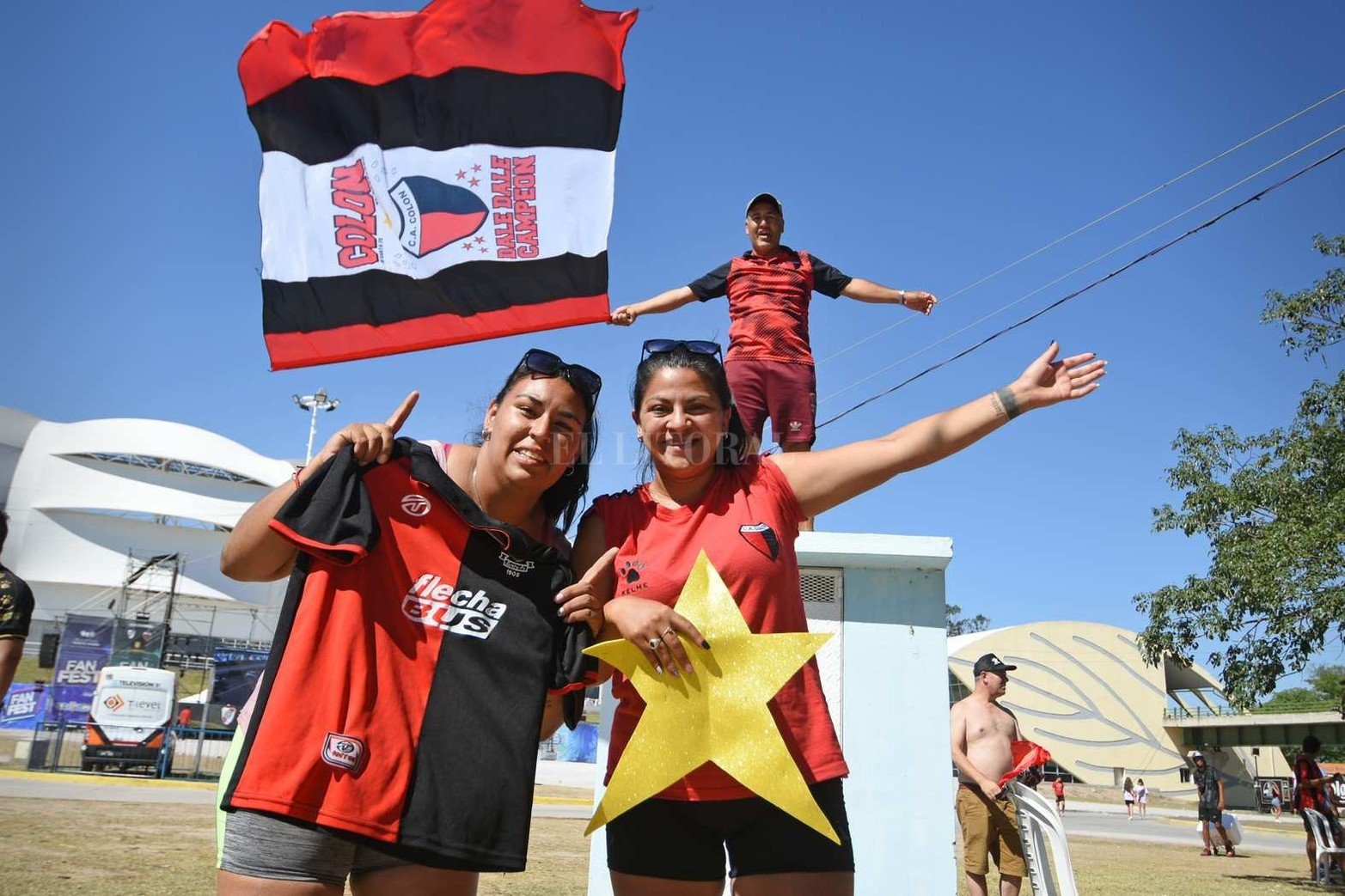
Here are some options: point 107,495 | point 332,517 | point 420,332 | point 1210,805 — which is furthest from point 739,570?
point 107,495

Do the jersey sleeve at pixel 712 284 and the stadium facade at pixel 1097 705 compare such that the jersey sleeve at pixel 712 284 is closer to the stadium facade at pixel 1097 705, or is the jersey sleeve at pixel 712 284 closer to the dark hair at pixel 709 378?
the dark hair at pixel 709 378

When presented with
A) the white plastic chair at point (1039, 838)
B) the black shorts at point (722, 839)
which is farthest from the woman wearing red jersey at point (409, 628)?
the white plastic chair at point (1039, 838)

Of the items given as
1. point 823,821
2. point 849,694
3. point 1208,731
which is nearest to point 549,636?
point 823,821

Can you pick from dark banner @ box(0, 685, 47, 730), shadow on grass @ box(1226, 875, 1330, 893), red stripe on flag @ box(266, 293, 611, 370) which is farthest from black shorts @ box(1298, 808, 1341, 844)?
dark banner @ box(0, 685, 47, 730)

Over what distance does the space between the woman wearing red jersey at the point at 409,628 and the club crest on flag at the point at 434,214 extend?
447 centimetres

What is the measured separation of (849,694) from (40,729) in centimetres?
2072

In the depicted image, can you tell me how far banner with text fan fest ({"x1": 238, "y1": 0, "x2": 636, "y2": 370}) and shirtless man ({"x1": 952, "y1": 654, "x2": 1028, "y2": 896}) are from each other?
502cm

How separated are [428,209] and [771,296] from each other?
2812 millimetres

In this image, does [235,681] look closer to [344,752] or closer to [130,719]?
[130,719]

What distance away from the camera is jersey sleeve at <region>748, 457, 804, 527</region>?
242 cm

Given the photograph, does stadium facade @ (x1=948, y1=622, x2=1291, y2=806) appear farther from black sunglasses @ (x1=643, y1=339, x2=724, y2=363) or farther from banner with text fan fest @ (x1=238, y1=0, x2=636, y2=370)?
black sunglasses @ (x1=643, y1=339, x2=724, y2=363)

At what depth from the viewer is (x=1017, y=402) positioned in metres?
2.38

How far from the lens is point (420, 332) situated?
6387 millimetres

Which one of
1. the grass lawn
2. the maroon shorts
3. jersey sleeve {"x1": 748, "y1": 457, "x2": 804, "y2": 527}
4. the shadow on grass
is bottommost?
the shadow on grass
